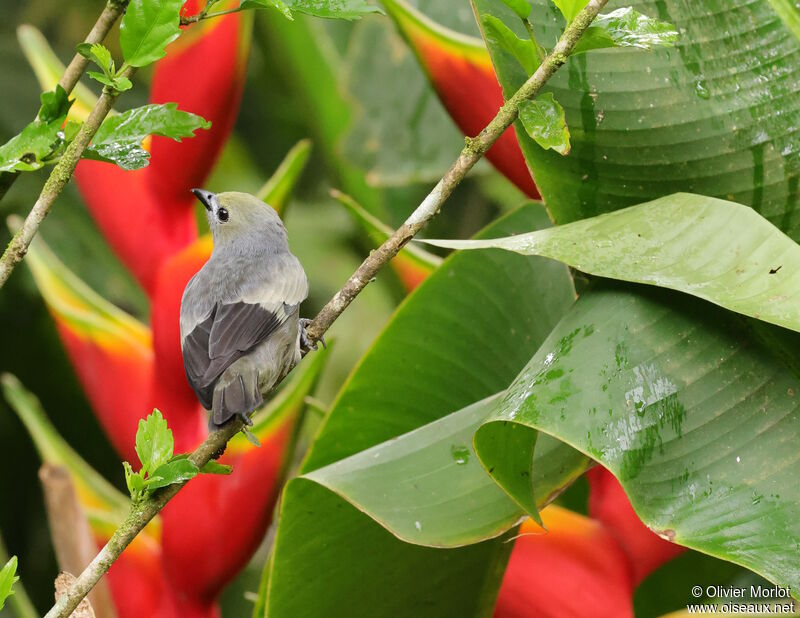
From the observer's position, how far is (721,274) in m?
0.94

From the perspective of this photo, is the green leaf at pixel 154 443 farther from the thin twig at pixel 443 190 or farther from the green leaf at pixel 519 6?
the green leaf at pixel 519 6

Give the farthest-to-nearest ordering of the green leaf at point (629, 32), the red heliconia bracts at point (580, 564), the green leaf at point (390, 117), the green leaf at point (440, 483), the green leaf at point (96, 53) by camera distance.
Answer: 1. the green leaf at point (390, 117)
2. the red heliconia bracts at point (580, 564)
3. the green leaf at point (440, 483)
4. the green leaf at point (629, 32)
5. the green leaf at point (96, 53)

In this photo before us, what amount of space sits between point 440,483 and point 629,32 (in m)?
0.53

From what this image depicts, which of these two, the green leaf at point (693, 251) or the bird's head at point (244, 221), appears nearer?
the green leaf at point (693, 251)

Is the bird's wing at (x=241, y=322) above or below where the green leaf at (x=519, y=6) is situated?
below

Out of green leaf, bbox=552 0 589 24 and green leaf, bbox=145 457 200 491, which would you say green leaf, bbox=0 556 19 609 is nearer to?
green leaf, bbox=145 457 200 491

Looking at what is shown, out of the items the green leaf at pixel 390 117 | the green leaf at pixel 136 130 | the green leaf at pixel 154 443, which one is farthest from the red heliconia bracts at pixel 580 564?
the green leaf at pixel 390 117

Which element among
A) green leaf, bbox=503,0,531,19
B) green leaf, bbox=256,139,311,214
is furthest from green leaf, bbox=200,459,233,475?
green leaf, bbox=256,139,311,214

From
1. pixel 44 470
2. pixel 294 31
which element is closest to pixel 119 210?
pixel 44 470

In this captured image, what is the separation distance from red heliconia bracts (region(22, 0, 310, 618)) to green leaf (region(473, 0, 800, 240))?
0.44 meters

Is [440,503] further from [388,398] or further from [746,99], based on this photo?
[746,99]

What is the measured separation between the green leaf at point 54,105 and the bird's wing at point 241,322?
403mm

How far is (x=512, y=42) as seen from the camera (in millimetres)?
905

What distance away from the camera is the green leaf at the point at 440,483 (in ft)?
3.40
